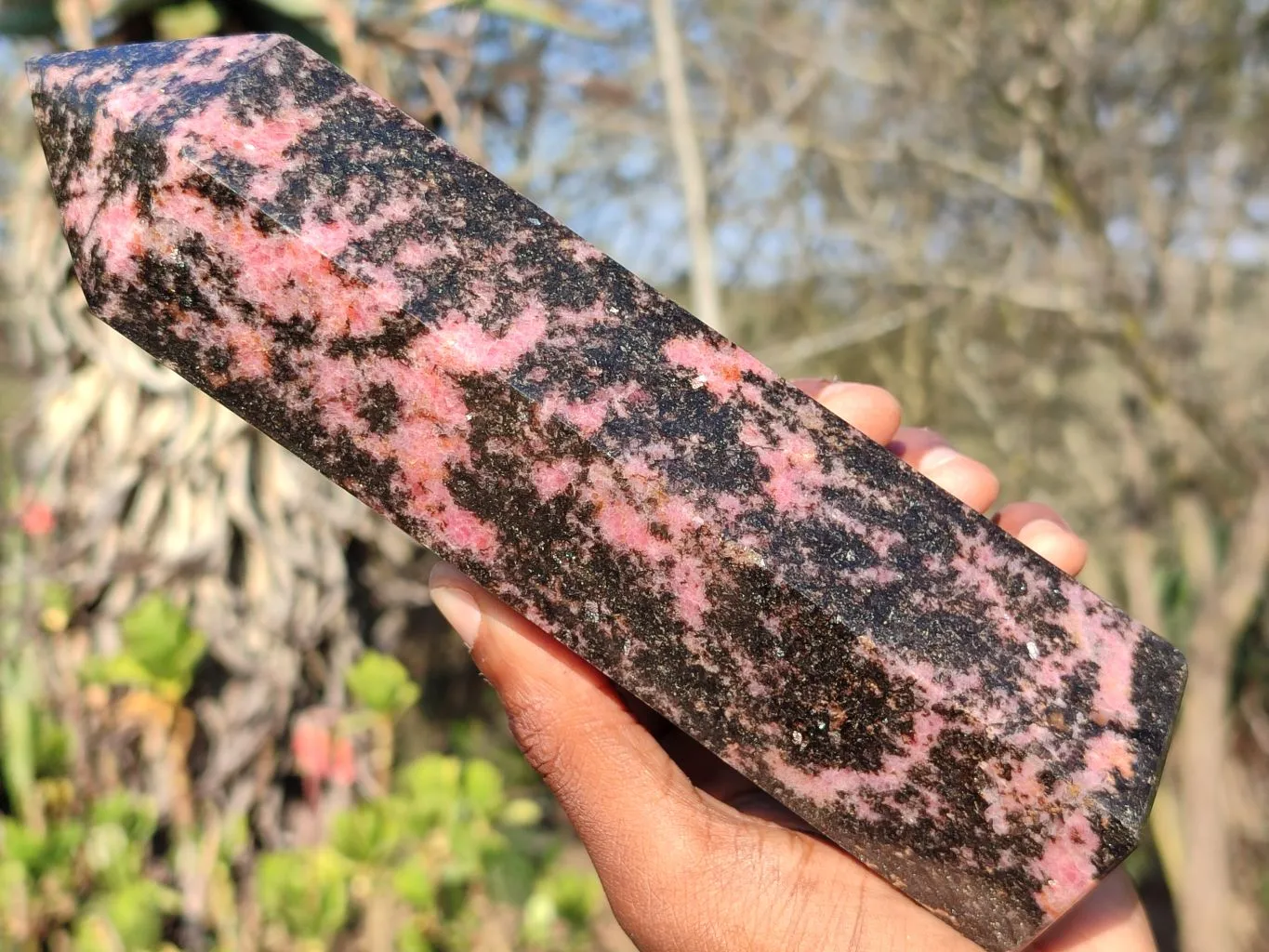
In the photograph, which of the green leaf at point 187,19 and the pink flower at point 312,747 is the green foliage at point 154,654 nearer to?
the pink flower at point 312,747

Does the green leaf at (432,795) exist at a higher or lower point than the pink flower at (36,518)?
lower

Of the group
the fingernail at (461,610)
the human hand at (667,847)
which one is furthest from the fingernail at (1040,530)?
the fingernail at (461,610)

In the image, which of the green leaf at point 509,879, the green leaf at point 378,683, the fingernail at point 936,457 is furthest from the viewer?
the green leaf at point 509,879

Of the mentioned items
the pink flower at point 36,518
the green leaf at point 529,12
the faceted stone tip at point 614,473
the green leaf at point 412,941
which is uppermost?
the green leaf at point 529,12

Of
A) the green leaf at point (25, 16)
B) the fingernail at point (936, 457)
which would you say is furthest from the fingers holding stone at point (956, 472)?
the green leaf at point (25, 16)

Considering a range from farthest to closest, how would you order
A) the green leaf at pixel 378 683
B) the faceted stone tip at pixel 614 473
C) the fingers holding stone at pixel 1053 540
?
the green leaf at pixel 378 683 → the fingers holding stone at pixel 1053 540 → the faceted stone tip at pixel 614 473

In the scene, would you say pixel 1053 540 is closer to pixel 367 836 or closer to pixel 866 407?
pixel 866 407

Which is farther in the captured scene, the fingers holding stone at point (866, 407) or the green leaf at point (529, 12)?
the green leaf at point (529, 12)

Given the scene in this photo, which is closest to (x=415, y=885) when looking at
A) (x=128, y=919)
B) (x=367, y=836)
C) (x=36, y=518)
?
(x=367, y=836)

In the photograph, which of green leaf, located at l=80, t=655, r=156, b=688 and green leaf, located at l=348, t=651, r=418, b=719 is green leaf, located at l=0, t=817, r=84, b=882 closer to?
green leaf, located at l=80, t=655, r=156, b=688
